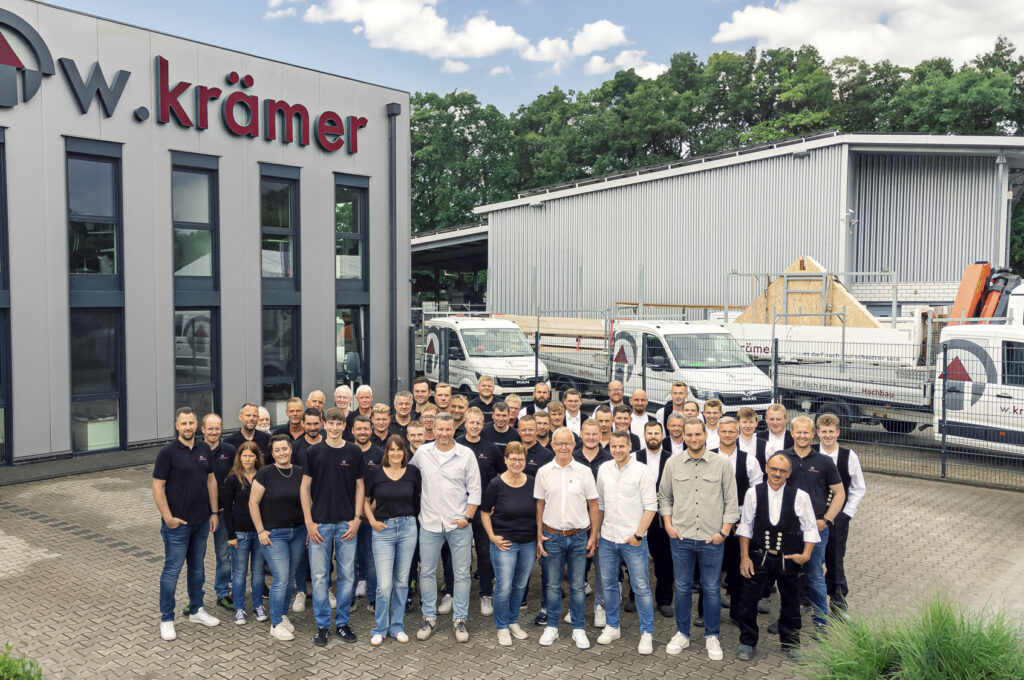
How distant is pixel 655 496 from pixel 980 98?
4294 centimetres

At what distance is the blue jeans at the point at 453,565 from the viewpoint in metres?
6.41

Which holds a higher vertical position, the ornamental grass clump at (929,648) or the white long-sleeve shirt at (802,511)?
the white long-sleeve shirt at (802,511)

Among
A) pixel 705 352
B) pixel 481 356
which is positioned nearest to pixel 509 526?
pixel 705 352

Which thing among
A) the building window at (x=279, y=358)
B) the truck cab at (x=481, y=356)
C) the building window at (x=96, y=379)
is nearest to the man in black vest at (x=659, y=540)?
the truck cab at (x=481, y=356)

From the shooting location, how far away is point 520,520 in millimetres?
6223

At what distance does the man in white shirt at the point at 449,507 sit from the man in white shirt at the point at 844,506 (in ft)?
9.30

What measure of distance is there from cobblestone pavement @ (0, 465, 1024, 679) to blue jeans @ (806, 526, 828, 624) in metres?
0.45

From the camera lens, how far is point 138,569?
802 centimetres

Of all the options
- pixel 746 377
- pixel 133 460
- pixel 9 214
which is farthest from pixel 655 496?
pixel 9 214

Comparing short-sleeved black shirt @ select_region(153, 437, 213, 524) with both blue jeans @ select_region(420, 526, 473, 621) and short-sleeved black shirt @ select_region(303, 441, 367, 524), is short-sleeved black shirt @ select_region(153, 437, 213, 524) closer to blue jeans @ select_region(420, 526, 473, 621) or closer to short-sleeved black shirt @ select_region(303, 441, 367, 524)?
short-sleeved black shirt @ select_region(303, 441, 367, 524)

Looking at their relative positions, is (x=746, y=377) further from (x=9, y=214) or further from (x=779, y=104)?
(x=779, y=104)

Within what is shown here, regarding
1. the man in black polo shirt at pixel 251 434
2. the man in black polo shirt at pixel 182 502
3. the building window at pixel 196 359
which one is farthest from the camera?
the building window at pixel 196 359

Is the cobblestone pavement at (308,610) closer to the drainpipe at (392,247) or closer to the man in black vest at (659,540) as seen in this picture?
the man in black vest at (659,540)

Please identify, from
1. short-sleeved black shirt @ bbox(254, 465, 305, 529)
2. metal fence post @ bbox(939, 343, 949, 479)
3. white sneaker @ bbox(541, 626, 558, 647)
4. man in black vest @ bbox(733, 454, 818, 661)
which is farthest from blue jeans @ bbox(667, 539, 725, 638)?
metal fence post @ bbox(939, 343, 949, 479)
